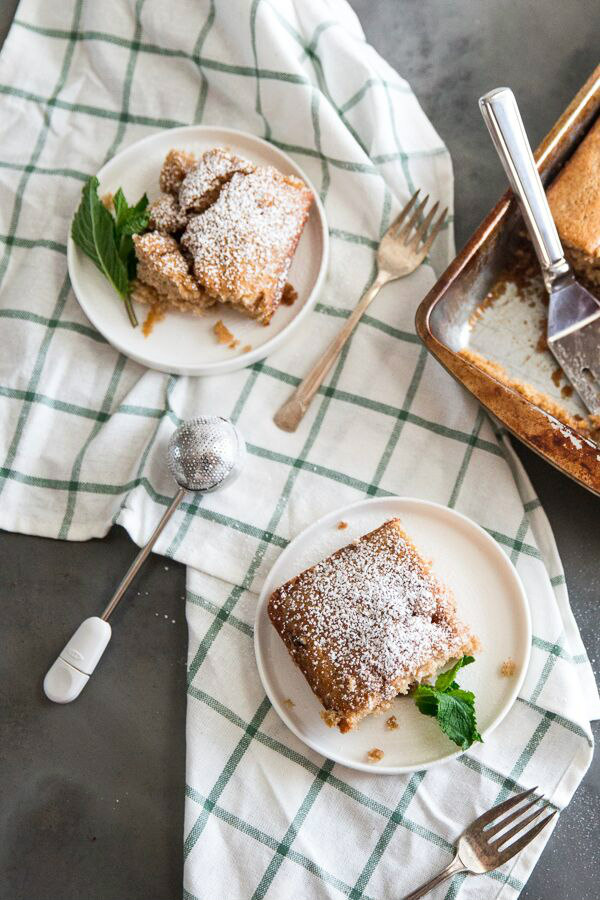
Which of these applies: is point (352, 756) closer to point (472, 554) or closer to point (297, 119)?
point (472, 554)

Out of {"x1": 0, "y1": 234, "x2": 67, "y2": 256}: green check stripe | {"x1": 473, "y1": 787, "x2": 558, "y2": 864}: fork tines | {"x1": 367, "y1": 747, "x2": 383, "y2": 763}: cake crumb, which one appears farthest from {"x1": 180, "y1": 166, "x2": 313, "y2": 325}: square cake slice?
{"x1": 473, "y1": 787, "x2": 558, "y2": 864}: fork tines

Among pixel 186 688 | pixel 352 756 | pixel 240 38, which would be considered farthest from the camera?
pixel 240 38

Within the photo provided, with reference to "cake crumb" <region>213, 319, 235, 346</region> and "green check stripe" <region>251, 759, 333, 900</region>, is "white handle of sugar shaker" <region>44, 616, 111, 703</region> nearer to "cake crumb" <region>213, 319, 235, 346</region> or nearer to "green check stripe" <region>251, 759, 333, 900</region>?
"green check stripe" <region>251, 759, 333, 900</region>

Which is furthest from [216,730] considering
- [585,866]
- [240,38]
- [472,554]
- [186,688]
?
[240,38]

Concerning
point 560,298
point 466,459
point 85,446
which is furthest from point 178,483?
point 560,298

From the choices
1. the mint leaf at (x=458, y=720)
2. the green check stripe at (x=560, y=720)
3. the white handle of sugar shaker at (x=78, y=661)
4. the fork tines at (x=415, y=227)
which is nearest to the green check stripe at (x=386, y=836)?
the mint leaf at (x=458, y=720)
